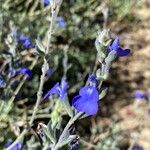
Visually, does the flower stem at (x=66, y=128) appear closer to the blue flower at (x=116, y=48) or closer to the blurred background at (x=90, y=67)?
the blue flower at (x=116, y=48)

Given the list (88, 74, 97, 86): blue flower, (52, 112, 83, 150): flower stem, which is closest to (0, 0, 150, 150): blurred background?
(52, 112, 83, 150): flower stem

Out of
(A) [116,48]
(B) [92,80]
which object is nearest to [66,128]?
(B) [92,80]

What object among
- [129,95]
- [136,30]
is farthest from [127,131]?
[136,30]

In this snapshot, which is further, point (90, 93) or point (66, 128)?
point (66, 128)

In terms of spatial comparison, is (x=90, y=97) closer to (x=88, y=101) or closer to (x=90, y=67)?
(x=88, y=101)

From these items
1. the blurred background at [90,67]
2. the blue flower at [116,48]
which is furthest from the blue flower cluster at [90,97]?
the blurred background at [90,67]

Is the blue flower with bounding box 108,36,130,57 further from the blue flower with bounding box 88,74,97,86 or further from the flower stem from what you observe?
the flower stem
